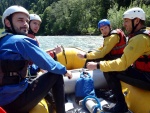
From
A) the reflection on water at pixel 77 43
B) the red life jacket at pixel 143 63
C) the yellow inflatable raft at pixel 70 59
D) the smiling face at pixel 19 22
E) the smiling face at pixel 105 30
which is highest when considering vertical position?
the smiling face at pixel 19 22

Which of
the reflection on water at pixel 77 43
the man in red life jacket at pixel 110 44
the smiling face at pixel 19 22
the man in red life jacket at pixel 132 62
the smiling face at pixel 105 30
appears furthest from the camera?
the reflection on water at pixel 77 43

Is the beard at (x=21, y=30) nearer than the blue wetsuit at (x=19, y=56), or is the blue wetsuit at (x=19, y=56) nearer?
the blue wetsuit at (x=19, y=56)

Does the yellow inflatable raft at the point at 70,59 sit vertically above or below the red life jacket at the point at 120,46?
below

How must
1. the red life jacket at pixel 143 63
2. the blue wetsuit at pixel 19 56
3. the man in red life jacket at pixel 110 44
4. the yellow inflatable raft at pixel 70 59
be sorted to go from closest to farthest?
the blue wetsuit at pixel 19 56
the red life jacket at pixel 143 63
the man in red life jacket at pixel 110 44
the yellow inflatable raft at pixel 70 59

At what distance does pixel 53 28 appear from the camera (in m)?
59.8

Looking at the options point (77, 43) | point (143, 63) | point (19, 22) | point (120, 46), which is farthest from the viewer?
point (77, 43)

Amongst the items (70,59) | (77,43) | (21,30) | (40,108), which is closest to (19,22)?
(21,30)

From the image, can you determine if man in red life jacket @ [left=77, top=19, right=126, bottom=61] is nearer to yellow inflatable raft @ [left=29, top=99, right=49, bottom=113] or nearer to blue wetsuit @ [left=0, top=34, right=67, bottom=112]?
yellow inflatable raft @ [left=29, top=99, right=49, bottom=113]

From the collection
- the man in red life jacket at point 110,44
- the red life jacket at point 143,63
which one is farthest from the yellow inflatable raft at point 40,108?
the man in red life jacket at point 110,44

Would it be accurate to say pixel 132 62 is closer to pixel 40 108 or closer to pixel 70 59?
pixel 40 108

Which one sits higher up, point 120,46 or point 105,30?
point 105,30

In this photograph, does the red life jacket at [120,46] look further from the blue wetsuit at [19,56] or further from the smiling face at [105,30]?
the blue wetsuit at [19,56]

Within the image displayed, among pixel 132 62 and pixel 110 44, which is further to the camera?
pixel 110 44

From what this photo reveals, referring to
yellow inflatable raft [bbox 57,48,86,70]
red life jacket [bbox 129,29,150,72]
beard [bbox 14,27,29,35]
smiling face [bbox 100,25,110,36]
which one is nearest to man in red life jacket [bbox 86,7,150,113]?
red life jacket [bbox 129,29,150,72]
